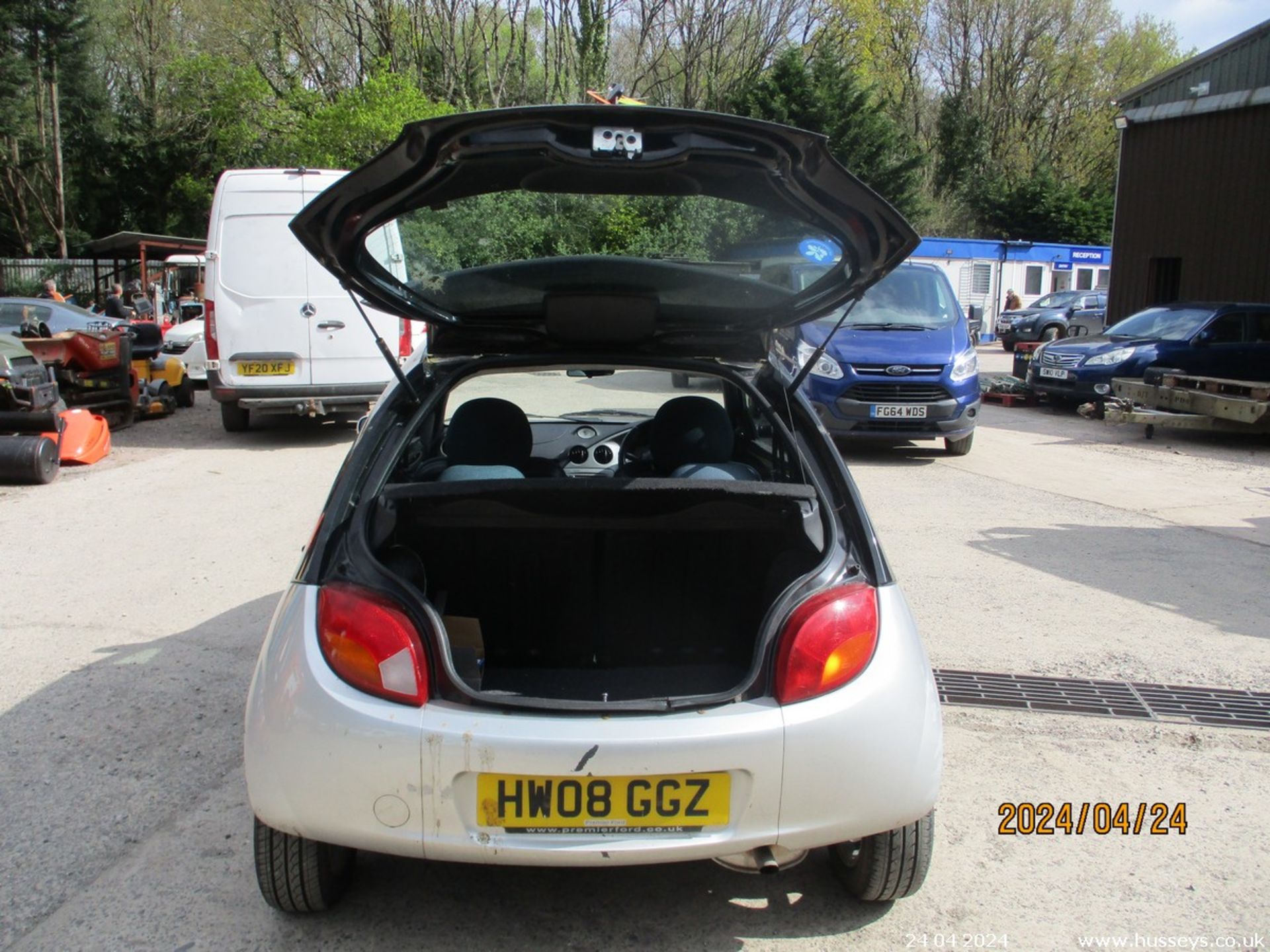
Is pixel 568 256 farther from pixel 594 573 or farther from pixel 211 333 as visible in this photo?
pixel 211 333

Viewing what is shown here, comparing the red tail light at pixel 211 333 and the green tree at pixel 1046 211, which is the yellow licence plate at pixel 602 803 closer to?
the red tail light at pixel 211 333

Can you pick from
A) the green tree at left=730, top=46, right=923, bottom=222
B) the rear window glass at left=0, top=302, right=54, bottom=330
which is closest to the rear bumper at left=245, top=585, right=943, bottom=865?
the rear window glass at left=0, top=302, right=54, bottom=330

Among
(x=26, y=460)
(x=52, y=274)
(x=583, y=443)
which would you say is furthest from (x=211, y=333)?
(x=52, y=274)

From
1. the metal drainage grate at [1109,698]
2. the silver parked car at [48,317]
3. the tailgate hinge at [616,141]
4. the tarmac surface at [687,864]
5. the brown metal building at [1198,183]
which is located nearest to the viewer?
the tailgate hinge at [616,141]

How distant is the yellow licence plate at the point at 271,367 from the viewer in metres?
11.2

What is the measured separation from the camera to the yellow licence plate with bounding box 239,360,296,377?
1119 cm

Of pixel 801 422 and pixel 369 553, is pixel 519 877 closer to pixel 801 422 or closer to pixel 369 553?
pixel 369 553

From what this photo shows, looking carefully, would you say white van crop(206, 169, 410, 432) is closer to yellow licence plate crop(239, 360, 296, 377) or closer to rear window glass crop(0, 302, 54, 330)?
yellow licence plate crop(239, 360, 296, 377)

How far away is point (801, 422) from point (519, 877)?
5.25 feet

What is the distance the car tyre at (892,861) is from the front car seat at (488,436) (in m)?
1.68

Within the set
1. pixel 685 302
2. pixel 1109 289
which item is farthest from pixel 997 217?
pixel 685 302

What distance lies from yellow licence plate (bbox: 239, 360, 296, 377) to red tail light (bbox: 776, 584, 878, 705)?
966cm

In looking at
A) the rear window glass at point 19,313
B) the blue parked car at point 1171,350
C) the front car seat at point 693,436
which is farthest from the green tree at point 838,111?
the front car seat at point 693,436

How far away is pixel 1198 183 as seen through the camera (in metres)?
20.2
